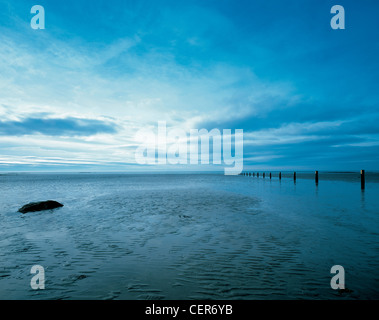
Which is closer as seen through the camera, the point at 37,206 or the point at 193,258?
the point at 193,258

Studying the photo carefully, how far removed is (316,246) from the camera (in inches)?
302

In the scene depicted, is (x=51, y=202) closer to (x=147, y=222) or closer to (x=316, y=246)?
(x=147, y=222)

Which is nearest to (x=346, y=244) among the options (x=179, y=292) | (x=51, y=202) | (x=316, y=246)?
(x=316, y=246)

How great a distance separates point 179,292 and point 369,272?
195 inches

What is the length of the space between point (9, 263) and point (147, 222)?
6357mm

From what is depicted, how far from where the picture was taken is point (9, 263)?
665 cm

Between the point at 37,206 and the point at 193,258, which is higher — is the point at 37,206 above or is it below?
below

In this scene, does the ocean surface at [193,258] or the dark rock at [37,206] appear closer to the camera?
the ocean surface at [193,258]

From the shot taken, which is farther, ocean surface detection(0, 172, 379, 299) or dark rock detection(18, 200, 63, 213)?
dark rock detection(18, 200, 63, 213)
